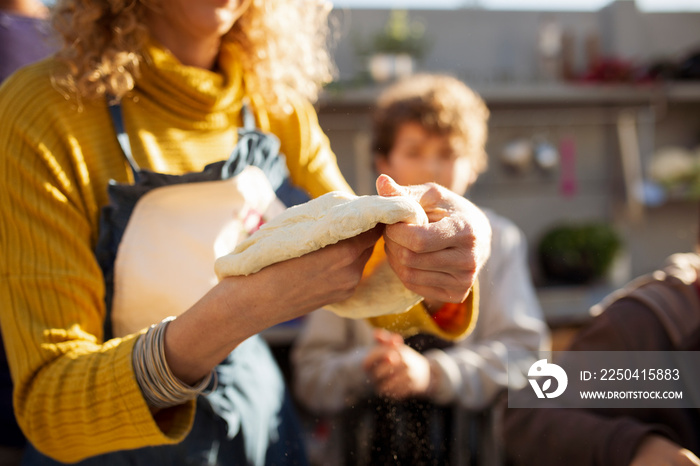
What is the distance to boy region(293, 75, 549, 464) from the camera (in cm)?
106

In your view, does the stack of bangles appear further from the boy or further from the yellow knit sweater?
the boy

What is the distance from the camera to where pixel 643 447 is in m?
0.70

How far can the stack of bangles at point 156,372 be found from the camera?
0.51 meters

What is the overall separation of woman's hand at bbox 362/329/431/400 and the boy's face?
Answer: 31 cm

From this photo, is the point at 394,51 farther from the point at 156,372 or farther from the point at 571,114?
the point at 156,372

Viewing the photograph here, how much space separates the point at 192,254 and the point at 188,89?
227 millimetres

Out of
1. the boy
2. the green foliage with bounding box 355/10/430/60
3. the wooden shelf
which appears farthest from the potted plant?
the boy

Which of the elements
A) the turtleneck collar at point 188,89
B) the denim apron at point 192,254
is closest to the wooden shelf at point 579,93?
the turtleneck collar at point 188,89

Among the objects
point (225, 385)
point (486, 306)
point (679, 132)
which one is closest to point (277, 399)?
point (225, 385)

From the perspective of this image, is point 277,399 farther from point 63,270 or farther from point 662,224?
point 662,224

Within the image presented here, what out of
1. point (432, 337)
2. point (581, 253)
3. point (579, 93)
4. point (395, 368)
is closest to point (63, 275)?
point (395, 368)

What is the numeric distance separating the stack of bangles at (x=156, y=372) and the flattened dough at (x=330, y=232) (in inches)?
3.7

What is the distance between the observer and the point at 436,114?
1.33 metres
